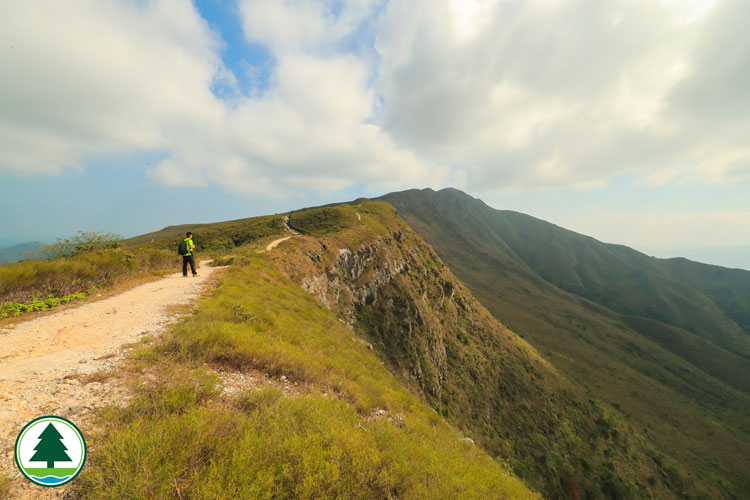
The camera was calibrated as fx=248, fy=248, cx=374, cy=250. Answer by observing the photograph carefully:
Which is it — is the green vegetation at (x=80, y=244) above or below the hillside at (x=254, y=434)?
above

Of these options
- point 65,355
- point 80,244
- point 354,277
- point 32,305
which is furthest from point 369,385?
point 354,277

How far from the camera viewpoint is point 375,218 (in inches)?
2338

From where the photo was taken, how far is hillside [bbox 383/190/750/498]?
200ft

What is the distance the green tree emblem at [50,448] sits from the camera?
2867 mm

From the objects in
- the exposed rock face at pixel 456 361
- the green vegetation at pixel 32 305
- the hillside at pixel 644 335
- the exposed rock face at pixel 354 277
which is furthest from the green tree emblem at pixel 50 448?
the hillside at pixel 644 335

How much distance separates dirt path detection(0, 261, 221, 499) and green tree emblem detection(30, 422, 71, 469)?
17.8 inches

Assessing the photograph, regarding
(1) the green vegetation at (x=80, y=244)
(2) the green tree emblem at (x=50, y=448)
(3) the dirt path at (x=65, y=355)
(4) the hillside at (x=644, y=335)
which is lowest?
(4) the hillside at (x=644, y=335)

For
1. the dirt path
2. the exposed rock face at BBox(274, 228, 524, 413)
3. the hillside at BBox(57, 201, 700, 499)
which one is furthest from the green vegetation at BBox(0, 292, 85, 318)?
the exposed rock face at BBox(274, 228, 524, 413)

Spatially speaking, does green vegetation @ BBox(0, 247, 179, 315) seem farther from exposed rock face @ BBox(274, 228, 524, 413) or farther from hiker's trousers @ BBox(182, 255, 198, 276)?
exposed rock face @ BBox(274, 228, 524, 413)

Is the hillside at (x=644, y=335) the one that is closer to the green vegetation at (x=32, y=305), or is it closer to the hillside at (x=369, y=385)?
the hillside at (x=369, y=385)

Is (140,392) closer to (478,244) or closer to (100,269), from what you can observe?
(100,269)

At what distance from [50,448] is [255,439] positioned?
7.69 ft

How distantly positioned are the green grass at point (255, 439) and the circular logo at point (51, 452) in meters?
0.29

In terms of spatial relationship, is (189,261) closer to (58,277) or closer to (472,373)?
(58,277)
